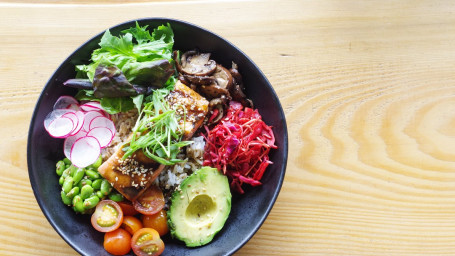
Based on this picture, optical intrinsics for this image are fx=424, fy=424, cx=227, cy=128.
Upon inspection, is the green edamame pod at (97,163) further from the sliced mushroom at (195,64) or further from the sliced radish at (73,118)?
the sliced mushroom at (195,64)

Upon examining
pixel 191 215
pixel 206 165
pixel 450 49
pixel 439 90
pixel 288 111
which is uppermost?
pixel 450 49

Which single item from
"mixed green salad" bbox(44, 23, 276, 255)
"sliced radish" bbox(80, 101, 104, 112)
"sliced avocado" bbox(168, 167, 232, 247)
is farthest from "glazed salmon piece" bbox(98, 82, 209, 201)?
"sliced radish" bbox(80, 101, 104, 112)

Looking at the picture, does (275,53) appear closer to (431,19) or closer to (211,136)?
(211,136)

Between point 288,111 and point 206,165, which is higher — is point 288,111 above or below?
above

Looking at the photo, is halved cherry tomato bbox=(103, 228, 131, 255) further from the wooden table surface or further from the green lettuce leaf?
the green lettuce leaf

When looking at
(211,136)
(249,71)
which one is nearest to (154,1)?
(249,71)

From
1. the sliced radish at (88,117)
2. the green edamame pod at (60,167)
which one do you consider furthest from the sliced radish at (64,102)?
the green edamame pod at (60,167)
